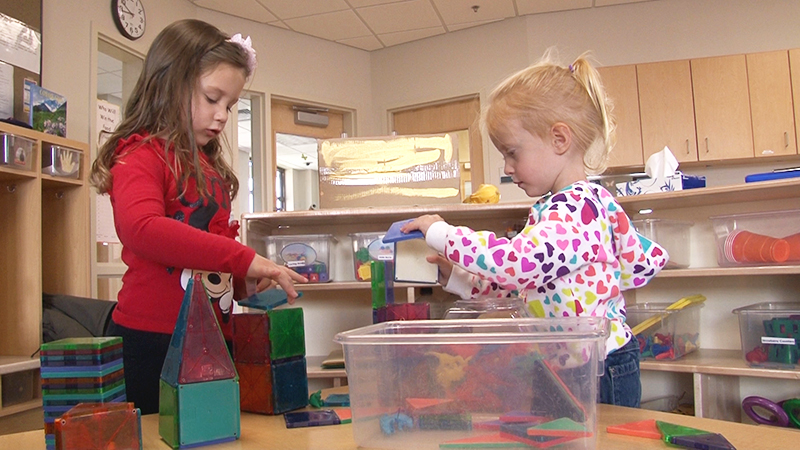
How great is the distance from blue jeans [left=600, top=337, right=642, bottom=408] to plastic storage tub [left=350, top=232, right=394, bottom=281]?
4.04ft

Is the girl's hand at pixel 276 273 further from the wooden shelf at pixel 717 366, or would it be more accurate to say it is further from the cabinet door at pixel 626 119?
the cabinet door at pixel 626 119

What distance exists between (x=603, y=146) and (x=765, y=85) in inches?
125

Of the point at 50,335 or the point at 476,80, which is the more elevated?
the point at 476,80

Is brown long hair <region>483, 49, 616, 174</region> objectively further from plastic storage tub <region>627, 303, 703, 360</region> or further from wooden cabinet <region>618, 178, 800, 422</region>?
plastic storage tub <region>627, 303, 703, 360</region>

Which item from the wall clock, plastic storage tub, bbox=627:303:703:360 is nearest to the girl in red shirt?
plastic storage tub, bbox=627:303:703:360

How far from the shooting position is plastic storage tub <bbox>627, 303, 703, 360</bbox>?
209cm

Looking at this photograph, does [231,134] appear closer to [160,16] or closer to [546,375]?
[160,16]

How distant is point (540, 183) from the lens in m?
1.07

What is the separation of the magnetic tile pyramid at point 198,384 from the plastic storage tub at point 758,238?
1819 mm

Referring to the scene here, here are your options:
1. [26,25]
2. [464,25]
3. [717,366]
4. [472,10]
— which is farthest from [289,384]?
[464,25]

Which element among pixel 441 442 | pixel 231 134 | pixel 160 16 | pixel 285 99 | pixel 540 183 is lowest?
pixel 441 442

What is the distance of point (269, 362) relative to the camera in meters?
0.86

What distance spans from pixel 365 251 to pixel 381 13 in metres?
2.34

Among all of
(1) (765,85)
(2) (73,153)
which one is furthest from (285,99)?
(1) (765,85)
